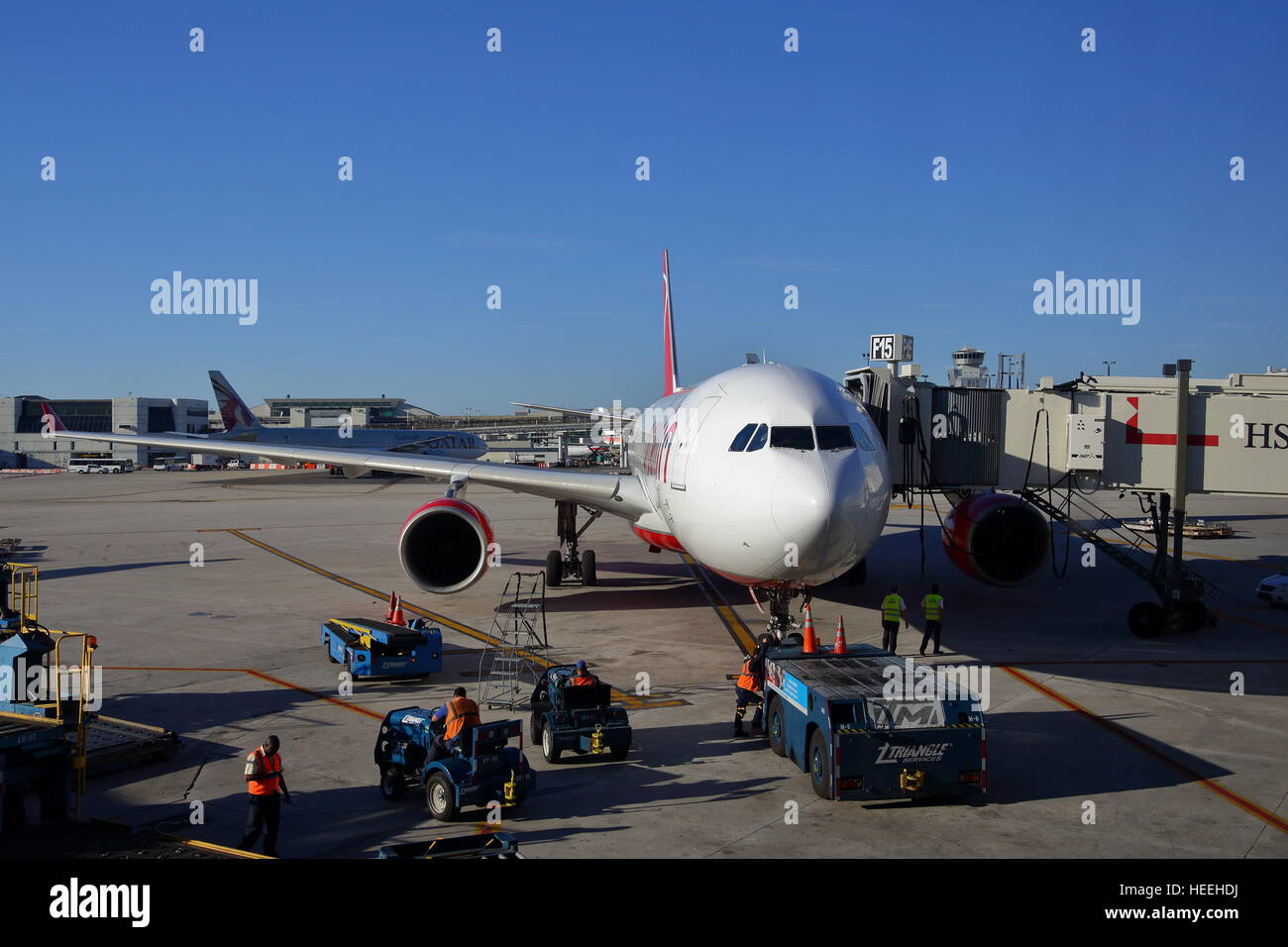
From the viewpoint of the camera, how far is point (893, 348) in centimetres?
2342

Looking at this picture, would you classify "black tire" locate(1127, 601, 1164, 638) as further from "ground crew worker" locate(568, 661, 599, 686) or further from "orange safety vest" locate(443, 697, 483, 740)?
"orange safety vest" locate(443, 697, 483, 740)

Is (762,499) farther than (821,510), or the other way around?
(762,499)

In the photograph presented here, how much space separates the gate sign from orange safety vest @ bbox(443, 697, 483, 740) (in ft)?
50.5

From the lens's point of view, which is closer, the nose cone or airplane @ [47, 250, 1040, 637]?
the nose cone

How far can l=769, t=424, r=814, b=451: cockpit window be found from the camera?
1411 centimetres

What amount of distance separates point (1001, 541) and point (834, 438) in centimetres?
965

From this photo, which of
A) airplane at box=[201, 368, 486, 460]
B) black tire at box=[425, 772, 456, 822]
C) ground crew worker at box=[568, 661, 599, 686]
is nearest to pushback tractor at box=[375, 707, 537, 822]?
black tire at box=[425, 772, 456, 822]

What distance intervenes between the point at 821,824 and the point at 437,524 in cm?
1330

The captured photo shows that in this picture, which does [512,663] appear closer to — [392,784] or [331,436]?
[392,784]

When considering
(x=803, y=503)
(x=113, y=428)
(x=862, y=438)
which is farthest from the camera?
(x=113, y=428)

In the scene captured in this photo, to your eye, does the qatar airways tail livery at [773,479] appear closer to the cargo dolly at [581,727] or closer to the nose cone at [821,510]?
the nose cone at [821,510]

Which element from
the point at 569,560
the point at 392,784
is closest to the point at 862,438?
the point at 392,784

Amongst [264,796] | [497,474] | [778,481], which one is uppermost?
[778,481]
